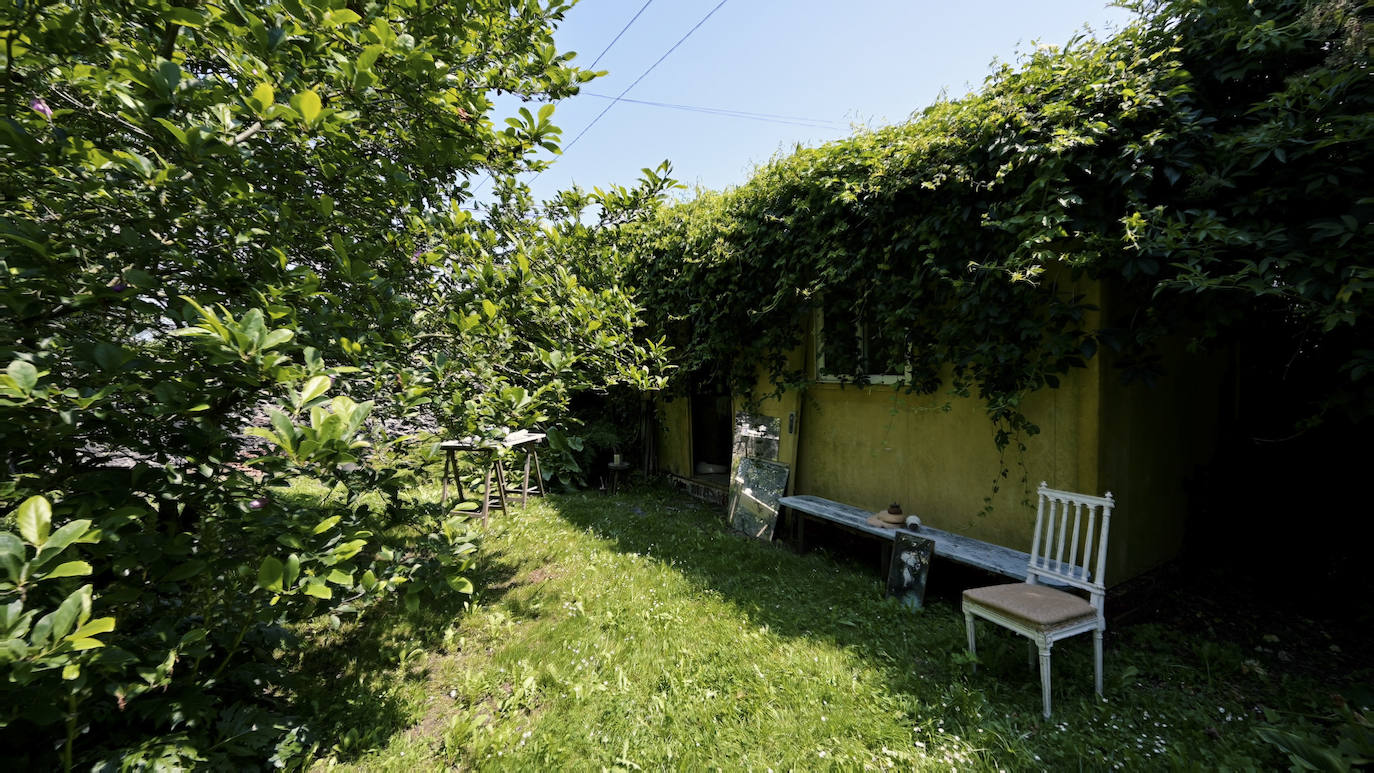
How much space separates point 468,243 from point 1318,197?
423 cm

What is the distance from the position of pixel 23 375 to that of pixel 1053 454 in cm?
489

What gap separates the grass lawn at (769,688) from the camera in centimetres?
237

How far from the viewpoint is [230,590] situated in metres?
1.75

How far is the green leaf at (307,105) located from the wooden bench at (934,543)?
13.9 feet

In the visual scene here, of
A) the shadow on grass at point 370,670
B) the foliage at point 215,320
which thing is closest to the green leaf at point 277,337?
the foliage at point 215,320

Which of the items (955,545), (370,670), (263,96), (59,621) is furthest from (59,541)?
(955,545)

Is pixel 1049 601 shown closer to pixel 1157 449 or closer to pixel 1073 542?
pixel 1073 542

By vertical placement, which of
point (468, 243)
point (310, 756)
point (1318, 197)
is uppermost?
point (1318, 197)

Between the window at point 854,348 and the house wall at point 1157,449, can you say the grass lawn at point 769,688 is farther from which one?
the window at point 854,348

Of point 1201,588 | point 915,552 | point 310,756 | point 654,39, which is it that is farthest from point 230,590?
point 654,39

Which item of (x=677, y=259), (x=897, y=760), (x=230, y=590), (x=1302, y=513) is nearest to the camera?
(x=230, y=590)

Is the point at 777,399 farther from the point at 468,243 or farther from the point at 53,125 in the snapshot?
the point at 53,125

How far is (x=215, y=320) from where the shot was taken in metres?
1.15

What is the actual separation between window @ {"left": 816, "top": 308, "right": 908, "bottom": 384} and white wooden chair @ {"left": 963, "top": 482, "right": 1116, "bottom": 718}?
5.50 feet
